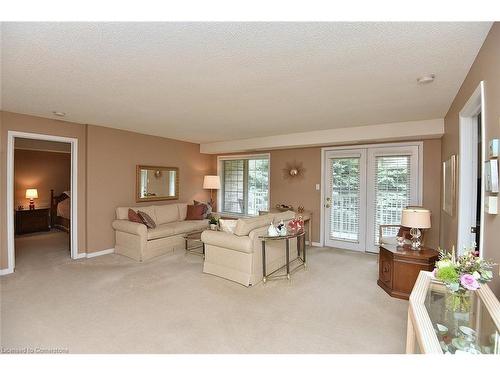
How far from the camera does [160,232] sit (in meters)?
4.57

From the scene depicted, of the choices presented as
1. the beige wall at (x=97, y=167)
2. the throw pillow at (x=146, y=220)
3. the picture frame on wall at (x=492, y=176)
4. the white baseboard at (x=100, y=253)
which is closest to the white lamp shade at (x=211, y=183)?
the beige wall at (x=97, y=167)

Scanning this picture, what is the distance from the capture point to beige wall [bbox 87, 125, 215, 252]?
4.55 metres

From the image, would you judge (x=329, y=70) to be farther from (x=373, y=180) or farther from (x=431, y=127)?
(x=373, y=180)

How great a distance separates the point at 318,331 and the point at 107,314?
2069mm

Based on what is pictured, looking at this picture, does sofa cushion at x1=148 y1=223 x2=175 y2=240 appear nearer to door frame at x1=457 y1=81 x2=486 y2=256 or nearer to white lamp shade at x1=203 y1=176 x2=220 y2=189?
white lamp shade at x1=203 y1=176 x2=220 y2=189

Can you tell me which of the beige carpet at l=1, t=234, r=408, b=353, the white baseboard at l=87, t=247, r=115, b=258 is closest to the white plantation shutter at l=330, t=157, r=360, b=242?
the beige carpet at l=1, t=234, r=408, b=353

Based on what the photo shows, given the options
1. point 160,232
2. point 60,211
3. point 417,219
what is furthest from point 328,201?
point 60,211

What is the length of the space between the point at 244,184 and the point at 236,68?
4534 mm

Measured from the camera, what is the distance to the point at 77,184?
4410mm

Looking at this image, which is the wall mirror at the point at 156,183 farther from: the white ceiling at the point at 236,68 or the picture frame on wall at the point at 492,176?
the picture frame on wall at the point at 492,176

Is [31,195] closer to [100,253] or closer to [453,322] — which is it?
[100,253]

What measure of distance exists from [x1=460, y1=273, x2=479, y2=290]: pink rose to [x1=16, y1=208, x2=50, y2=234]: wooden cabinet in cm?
788

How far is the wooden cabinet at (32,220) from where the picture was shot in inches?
235

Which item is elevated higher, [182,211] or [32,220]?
[182,211]
